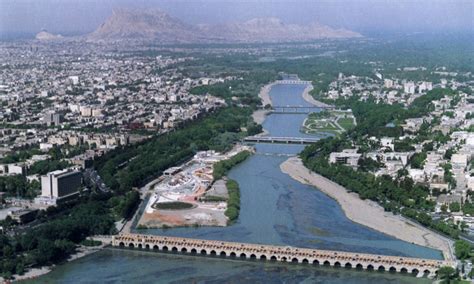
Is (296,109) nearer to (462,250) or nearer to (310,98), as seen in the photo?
(310,98)

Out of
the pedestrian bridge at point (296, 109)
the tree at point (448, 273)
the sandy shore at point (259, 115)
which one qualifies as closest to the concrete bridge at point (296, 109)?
the pedestrian bridge at point (296, 109)

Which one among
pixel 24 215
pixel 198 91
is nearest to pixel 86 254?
pixel 24 215

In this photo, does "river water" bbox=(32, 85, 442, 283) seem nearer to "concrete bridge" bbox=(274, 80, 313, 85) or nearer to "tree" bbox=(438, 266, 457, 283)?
"tree" bbox=(438, 266, 457, 283)

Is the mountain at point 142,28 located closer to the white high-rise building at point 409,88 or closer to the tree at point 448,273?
the white high-rise building at point 409,88

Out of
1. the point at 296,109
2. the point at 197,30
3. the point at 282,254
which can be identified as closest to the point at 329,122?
the point at 296,109

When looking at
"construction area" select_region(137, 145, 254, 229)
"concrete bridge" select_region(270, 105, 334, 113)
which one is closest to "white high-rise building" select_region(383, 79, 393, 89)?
"concrete bridge" select_region(270, 105, 334, 113)
